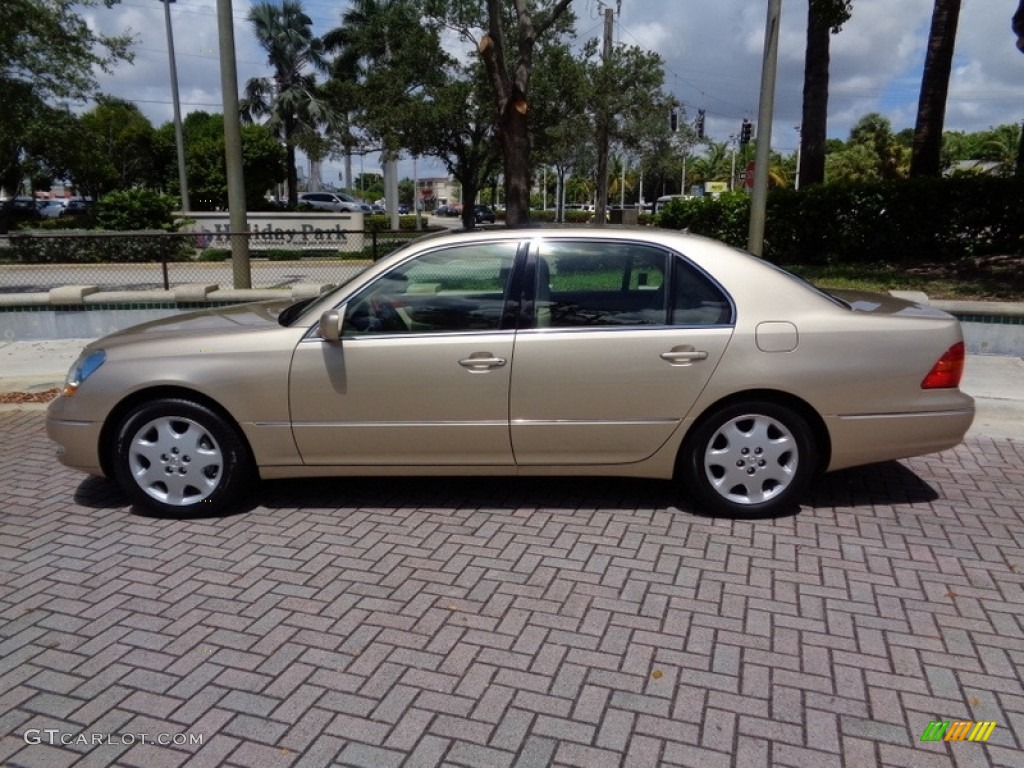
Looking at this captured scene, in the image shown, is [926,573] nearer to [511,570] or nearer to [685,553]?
[685,553]

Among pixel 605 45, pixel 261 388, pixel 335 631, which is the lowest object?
pixel 335 631

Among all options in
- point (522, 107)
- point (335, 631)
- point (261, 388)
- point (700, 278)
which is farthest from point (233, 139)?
point (335, 631)

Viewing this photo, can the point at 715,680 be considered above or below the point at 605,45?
below

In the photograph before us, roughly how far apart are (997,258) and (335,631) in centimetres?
1248

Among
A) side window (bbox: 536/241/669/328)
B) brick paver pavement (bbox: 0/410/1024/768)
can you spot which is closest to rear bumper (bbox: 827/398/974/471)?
brick paver pavement (bbox: 0/410/1024/768)

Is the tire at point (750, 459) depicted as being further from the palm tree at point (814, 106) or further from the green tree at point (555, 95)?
the green tree at point (555, 95)

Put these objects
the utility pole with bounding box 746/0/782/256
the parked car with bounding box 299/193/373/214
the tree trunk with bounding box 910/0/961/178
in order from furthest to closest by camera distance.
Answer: the parked car with bounding box 299/193/373/214, the tree trunk with bounding box 910/0/961/178, the utility pole with bounding box 746/0/782/256

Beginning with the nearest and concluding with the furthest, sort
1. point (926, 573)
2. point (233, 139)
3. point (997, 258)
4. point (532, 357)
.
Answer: point (926, 573)
point (532, 357)
point (233, 139)
point (997, 258)

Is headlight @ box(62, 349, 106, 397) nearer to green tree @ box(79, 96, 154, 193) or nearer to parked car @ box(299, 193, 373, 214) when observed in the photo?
green tree @ box(79, 96, 154, 193)

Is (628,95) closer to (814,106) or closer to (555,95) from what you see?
(555,95)

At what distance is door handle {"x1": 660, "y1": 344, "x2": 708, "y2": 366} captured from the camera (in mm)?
4520

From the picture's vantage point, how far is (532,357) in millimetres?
4535

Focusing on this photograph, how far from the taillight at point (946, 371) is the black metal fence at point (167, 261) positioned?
7859 mm

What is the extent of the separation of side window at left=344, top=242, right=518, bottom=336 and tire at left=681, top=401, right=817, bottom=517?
1.31 m
